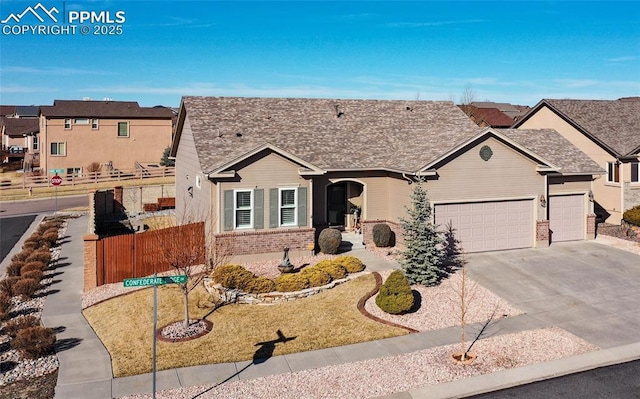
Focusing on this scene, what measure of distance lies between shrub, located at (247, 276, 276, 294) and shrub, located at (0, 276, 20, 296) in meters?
8.60

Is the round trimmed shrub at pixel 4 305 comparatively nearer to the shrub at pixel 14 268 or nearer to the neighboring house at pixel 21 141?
the shrub at pixel 14 268

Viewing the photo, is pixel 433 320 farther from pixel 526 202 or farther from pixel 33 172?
pixel 33 172

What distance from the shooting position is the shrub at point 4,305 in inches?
622

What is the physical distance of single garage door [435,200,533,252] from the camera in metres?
22.3

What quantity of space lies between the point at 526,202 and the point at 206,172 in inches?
572

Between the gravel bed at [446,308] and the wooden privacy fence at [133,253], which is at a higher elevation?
the wooden privacy fence at [133,253]

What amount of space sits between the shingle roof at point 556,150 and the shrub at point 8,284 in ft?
69.8

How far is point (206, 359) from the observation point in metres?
12.5

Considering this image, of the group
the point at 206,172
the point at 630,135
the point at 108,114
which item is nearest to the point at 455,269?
the point at 206,172

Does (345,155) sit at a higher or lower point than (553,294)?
higher

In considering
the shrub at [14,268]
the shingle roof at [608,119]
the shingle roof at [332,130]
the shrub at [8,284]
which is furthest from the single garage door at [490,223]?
the shrub at [14,268]

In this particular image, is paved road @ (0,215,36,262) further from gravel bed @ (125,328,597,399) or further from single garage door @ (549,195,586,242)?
single garage door @ (549,195,586,242)

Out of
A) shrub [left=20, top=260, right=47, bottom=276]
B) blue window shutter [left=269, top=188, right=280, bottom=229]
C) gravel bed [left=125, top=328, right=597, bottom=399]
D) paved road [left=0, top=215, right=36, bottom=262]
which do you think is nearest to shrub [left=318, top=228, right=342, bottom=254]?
blue window shutter [left=269, top=188, right=280, bottom=229]

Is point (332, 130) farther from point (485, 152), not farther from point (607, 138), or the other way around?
point (607, 138)
